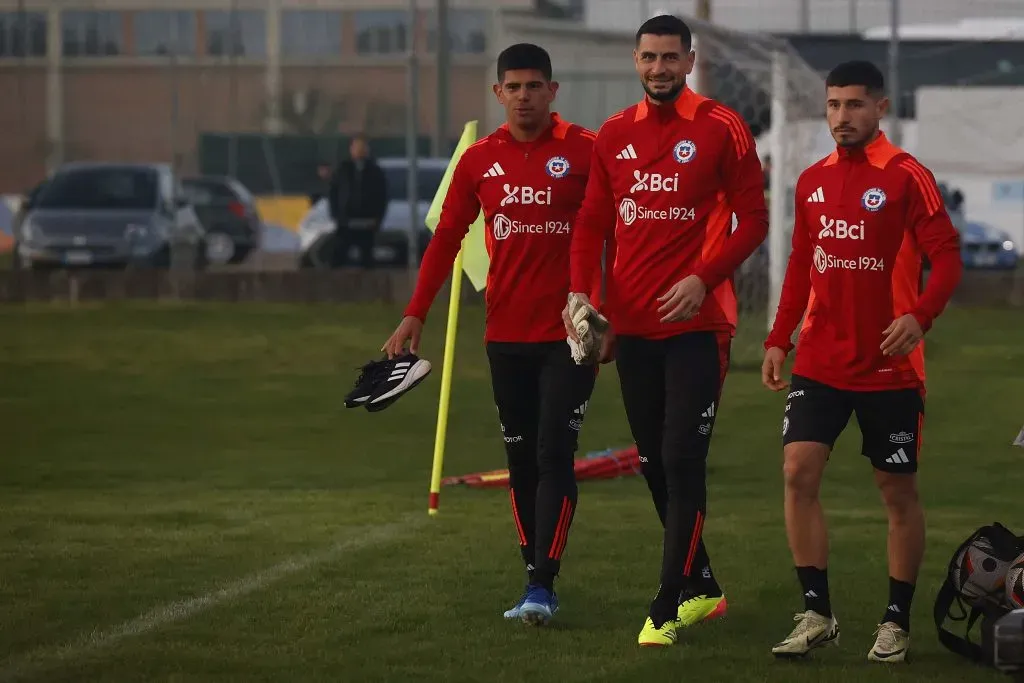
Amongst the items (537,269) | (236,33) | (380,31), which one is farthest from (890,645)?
(380,31)

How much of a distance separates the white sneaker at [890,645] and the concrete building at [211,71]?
25.5 metres

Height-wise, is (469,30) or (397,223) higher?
(469,30)

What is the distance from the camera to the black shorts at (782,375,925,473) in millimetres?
6680

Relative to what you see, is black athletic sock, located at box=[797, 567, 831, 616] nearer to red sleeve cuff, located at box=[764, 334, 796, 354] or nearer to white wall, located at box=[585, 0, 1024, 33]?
red sleeve cuff, located at box=[764, 334, 796, 354]

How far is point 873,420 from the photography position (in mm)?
6719

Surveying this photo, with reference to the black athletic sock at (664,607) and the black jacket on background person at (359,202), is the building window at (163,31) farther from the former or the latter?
the black athletic sock at (664,607)

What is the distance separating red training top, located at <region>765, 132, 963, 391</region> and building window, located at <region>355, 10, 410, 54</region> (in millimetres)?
31574

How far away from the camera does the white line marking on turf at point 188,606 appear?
659 cm

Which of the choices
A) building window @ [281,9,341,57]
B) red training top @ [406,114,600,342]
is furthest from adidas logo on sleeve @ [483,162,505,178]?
building window @ [281,9,341,57]

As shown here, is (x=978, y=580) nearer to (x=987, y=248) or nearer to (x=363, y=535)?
(x=363, y=535)

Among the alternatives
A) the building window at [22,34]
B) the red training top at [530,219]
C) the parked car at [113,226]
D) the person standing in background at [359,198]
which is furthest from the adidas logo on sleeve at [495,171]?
the building window at [22,34]

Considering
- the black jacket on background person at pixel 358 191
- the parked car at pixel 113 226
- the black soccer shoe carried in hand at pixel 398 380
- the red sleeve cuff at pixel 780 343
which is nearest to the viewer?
the red sleeve cuff at pixel 780 343

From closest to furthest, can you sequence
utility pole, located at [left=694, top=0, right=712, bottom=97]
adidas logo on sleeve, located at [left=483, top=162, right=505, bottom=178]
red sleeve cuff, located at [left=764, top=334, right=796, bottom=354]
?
red sleeve cuff, located at [left=764, top=334, right=796, bottom=354], adidas logo on sleeve, located at [left=483, top=162, right=505, bottom=178], utility pole, located at [left=694, top=0, right=712, bottom=97]

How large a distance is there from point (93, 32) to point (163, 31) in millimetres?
1555
